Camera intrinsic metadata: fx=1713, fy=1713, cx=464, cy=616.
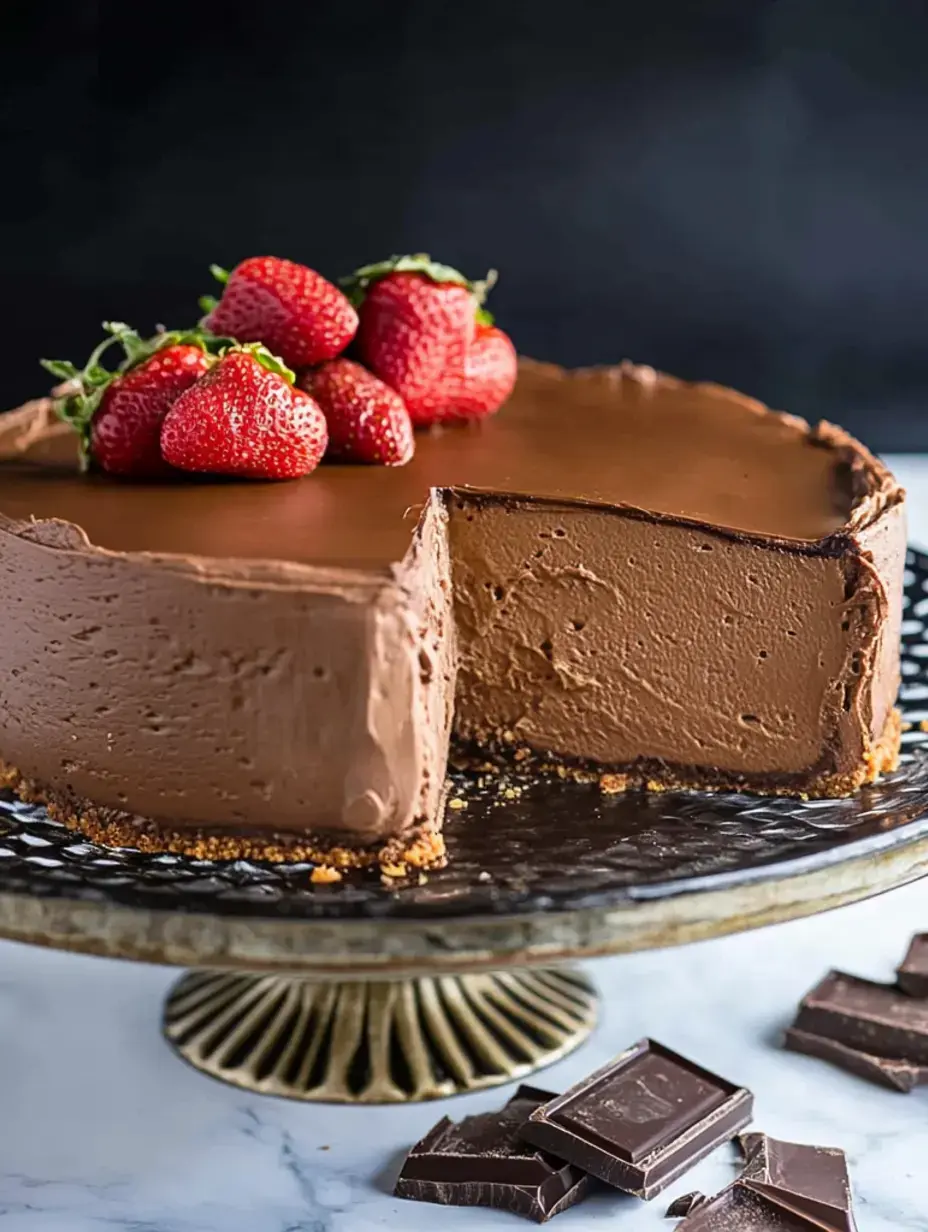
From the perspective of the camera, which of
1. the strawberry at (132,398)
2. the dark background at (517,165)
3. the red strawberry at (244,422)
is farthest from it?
the dark background at (517,165)

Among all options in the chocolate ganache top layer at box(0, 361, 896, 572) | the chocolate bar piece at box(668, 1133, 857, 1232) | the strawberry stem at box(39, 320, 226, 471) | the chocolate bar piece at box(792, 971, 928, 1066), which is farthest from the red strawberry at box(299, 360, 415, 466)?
the chocolate bar piece at box(668, 1133, 857, 1232)

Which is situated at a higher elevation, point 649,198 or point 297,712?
point 649,198

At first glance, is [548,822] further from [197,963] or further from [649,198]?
[649,198]

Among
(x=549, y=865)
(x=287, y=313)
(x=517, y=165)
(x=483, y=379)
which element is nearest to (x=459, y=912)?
(x=549, y=865)

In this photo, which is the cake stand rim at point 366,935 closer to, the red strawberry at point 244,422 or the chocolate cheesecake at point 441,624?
the chocolate cheesecake at point 441,624

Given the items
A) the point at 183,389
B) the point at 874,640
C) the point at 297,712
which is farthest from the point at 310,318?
the point at 874,640

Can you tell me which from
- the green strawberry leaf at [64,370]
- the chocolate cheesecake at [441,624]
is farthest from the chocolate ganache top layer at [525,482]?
the green strawberry leaf at [64,370]
